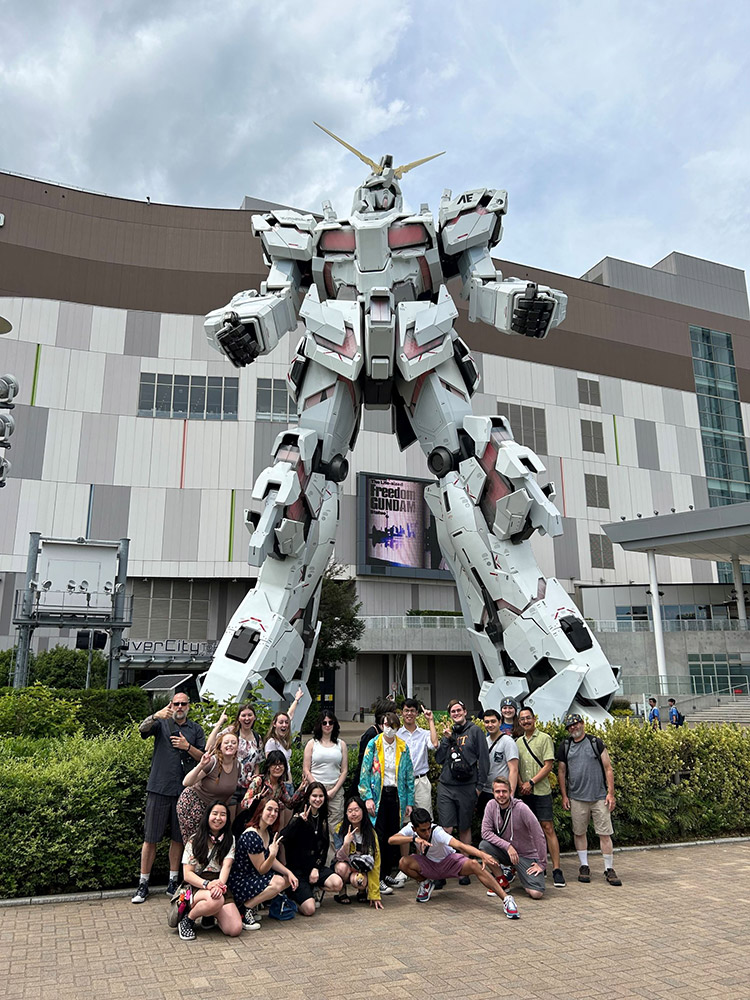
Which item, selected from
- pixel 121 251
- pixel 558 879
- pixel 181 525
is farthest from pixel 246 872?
pixel 121 251

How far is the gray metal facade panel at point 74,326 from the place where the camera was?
33.1m

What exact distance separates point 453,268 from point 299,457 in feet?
11.3

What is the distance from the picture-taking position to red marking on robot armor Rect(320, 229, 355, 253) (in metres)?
9.11

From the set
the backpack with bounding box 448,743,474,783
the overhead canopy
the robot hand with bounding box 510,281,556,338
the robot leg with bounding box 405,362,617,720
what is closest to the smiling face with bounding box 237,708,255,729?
the backpack with bounding box 448,743,474,783

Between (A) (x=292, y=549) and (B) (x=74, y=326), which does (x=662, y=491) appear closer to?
(B) (x=74, y=326)

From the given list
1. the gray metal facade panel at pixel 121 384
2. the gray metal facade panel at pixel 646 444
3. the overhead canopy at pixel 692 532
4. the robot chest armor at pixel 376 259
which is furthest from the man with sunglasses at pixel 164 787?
the gray metal facade panel at pixel 646 444

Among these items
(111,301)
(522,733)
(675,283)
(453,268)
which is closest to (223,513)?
(111,301)

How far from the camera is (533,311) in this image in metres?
8.83

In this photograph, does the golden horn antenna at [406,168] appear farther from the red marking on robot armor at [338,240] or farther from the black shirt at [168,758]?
the black shirt at [168,758]

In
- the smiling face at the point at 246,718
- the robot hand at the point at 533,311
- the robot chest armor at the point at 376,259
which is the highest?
the robot chest armor at the point at 376,259

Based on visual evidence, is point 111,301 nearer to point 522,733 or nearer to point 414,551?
point 414,551

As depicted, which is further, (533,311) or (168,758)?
(533,311)

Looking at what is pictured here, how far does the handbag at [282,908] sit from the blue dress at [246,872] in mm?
182

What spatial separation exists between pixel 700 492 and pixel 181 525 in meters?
29.6
